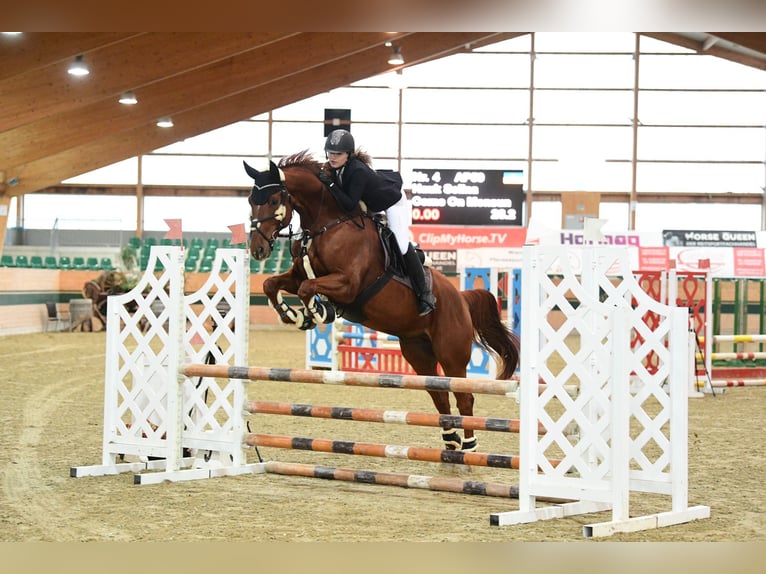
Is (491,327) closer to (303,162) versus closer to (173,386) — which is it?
(303,162)

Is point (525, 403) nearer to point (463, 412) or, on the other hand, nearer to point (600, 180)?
point (463, 412)

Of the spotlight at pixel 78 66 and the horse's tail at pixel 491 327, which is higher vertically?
the spotlight at pixel 78 66

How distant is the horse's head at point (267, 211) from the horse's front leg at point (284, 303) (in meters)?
0.15

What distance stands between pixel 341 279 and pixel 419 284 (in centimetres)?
52

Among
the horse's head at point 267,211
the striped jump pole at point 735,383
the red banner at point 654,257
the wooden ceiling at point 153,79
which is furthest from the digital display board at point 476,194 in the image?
the horse's head at point 267,211

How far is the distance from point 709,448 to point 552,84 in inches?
657

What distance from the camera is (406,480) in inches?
171

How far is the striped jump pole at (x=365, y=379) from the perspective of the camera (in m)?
3.96

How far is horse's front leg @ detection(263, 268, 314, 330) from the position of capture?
4.52 m

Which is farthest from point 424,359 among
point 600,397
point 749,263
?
point 749,263

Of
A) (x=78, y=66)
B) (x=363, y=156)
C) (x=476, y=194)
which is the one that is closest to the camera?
(x=363, y=156)

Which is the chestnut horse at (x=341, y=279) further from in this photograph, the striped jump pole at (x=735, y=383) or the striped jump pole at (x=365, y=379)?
the striped jump pole at (x=735, y=383)

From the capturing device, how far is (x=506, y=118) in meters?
21.6

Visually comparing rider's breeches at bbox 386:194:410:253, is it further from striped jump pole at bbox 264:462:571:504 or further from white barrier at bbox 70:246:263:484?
striped jump pole at bbox 264:462:571:504
